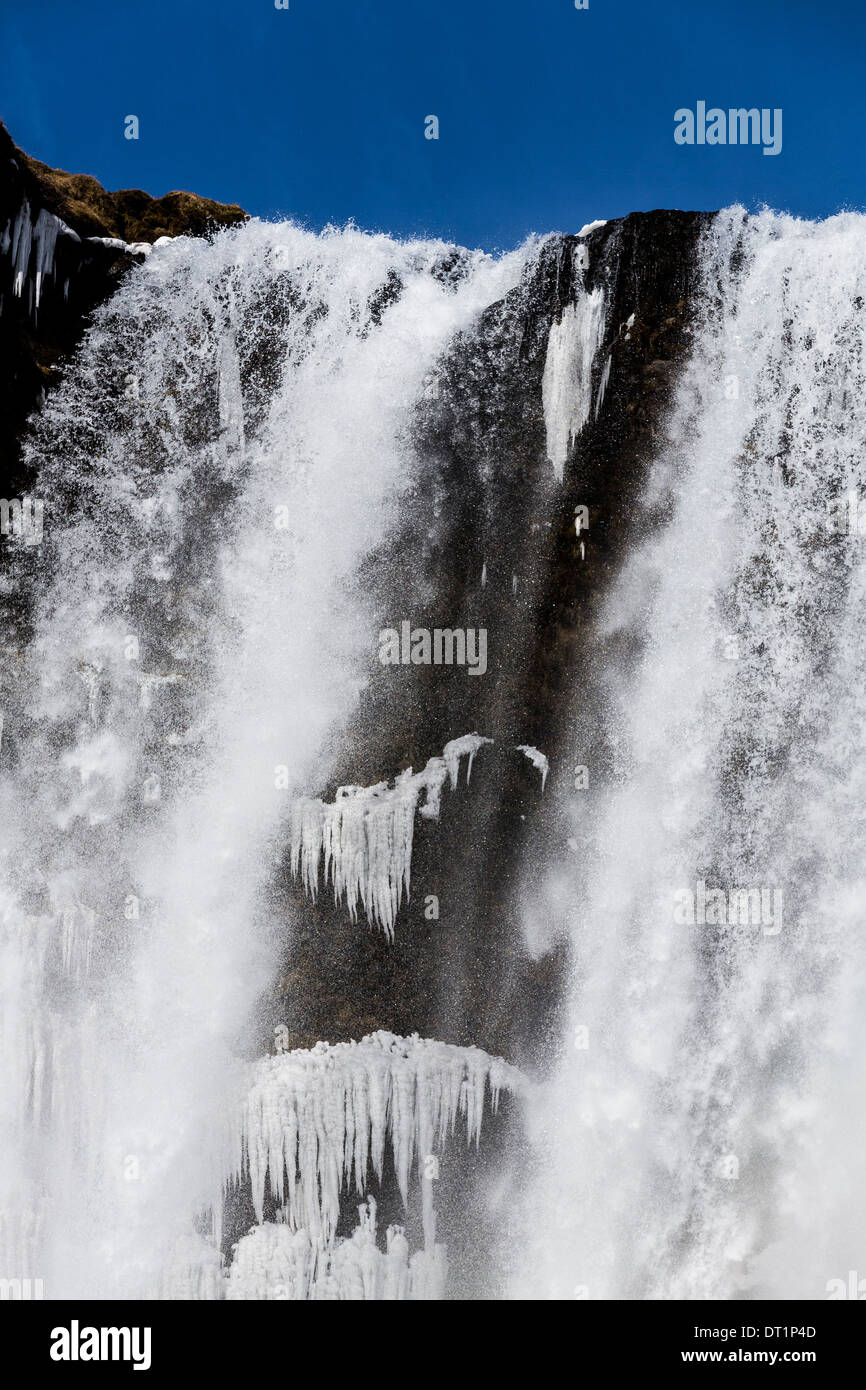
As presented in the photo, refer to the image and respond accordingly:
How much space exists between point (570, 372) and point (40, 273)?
4.52m

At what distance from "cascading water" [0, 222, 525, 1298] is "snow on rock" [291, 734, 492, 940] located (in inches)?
10.4

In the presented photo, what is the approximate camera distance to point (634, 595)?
6.97 metres

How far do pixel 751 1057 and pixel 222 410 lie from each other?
706 centimetres

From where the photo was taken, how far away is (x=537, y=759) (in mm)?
6941

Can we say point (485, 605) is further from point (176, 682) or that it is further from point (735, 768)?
point (176, 682)

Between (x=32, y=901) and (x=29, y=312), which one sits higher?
(x=29, y=312)

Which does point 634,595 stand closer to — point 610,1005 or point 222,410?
point 610,1005

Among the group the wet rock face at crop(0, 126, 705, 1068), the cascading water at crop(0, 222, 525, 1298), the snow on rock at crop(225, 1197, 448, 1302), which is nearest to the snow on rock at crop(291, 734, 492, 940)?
the wet rock face at crop(0, 126, 705, 1068)

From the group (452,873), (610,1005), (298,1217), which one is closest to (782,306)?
(452,873)

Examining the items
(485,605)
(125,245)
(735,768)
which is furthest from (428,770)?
(125,245)

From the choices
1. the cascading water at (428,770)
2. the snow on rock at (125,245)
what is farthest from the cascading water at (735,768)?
the snow on rock at (125,245)

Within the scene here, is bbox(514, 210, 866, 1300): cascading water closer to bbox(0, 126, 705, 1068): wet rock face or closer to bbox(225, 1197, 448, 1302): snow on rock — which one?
bbox(0, 126, 705, 1068): wet rock face

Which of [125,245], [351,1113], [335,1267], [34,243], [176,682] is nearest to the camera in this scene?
[335,1267]

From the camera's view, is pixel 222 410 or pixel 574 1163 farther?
pixel 222 410
